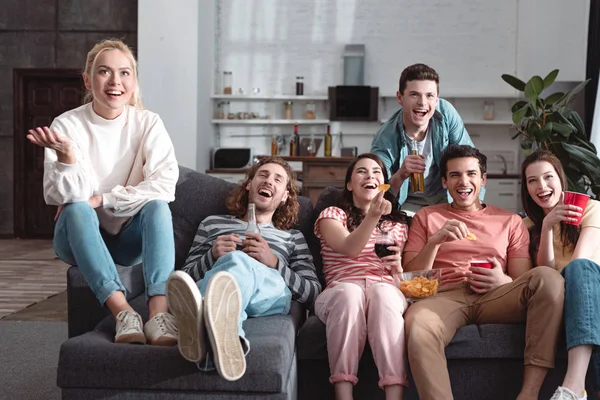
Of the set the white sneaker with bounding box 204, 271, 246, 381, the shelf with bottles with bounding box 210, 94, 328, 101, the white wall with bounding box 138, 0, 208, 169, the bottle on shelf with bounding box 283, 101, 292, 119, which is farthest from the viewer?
the bottle on shelf with bounding box 283, 101, 292, 119

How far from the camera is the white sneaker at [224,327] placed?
1.93m

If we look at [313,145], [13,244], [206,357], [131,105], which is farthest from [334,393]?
[13,244]

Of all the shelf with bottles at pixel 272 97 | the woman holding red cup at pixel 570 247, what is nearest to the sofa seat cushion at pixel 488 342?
the woman holding red cup at pixel 570 247

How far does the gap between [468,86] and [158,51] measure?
340 centimetres

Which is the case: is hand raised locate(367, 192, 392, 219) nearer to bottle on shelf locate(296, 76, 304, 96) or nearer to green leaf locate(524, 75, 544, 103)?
green leaf locate(524, 75, 544, 103)

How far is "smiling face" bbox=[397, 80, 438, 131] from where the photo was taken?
322 cm

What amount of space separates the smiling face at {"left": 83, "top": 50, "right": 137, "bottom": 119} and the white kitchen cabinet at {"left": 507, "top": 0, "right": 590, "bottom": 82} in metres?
5.49

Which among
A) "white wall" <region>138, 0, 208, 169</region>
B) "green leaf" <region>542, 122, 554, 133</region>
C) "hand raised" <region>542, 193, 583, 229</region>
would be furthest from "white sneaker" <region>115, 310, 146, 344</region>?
"white wall" <region>138, 0, 208, 169</region>

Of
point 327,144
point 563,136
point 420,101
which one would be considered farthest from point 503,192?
point 420,101

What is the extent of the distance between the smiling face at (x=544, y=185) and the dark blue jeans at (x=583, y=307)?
14.6 inches

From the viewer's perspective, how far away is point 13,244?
8461 mm

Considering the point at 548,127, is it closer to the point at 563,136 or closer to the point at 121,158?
the point at 563,136

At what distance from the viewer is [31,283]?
5.83 meters

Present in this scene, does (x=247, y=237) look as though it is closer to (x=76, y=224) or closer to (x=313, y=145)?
(x=76, y=224)
